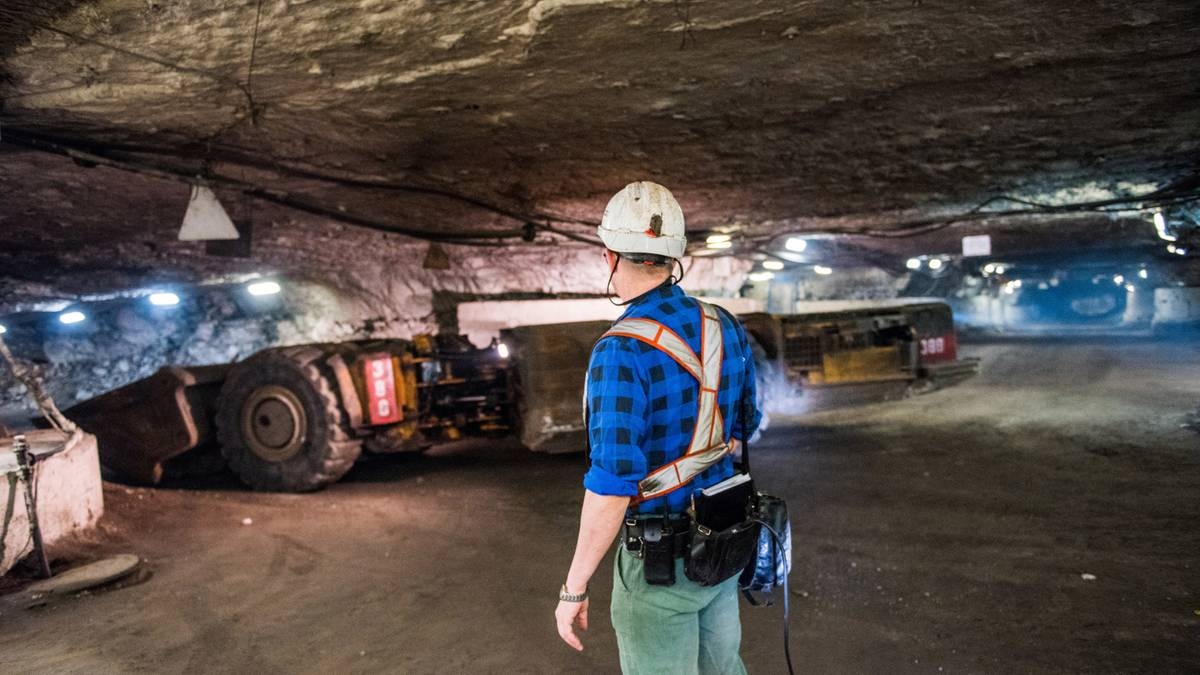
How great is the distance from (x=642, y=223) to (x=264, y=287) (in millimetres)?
14341

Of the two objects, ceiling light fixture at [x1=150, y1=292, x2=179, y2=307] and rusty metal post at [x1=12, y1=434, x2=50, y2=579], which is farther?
ceiling light fixture at [x1=150, y1=292, x2=179, y2=307]

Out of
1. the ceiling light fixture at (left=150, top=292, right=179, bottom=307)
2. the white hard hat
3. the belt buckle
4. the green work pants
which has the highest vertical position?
the ceiling light fixture at (left=150, top=292, right=179, bottom=307)

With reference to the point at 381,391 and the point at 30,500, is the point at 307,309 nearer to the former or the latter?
the point at 381,391

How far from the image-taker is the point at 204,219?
602 cm

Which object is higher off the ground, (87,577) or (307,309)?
(307,309)

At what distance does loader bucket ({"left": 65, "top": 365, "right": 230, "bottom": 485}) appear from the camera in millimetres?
7836

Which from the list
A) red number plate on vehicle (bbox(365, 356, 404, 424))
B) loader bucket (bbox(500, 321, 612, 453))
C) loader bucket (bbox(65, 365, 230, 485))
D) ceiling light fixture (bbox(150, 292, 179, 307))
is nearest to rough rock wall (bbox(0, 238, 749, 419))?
ceiling light fixture (bbox(150, 292, 179, 307))

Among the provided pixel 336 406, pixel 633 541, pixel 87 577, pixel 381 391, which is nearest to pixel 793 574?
pixel 633 541

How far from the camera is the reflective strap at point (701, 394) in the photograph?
212cm

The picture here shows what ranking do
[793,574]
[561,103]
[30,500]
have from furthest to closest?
[561,103], [30,500], [793,574]

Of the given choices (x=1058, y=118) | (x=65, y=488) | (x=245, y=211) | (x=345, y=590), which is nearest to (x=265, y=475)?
(x=65, y=488)

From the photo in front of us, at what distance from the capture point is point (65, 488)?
5348 millimetres

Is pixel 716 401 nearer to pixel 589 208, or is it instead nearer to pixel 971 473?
pixel 971 473

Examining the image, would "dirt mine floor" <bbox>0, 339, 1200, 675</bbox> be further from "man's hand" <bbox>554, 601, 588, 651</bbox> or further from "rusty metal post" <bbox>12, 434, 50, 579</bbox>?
"man's hand" <bbox>554, 601, 588, 651</bbox>
